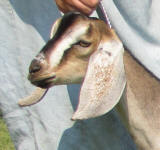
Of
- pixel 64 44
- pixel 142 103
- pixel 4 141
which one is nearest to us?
pixel 64 44

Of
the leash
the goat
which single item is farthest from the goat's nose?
the leash

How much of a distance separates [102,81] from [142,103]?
0.21 m

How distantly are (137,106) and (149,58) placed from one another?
176mm

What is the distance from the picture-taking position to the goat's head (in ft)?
6.52

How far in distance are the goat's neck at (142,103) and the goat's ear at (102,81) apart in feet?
0.39

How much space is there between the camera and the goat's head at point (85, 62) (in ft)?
6.52

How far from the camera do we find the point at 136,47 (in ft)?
7.22

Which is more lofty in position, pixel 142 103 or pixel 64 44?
pixel 64 44

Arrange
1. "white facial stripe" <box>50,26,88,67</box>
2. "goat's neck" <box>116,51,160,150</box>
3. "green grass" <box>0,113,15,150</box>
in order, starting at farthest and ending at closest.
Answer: "green grass" <box>0,113,15,150</box>, "goat's neck" <box>116,51,160,150</box>, "white facial stripe" <box>50,26,88,67</box>

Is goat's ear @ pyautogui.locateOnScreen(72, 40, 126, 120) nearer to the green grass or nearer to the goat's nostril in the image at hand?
the goat's nostril

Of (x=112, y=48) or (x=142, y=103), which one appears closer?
(x=112, y=48)

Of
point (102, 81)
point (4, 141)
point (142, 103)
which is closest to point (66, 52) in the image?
point (102, 81)

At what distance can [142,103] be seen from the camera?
2.15 meters

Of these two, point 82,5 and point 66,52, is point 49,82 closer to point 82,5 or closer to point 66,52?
point 66,52
